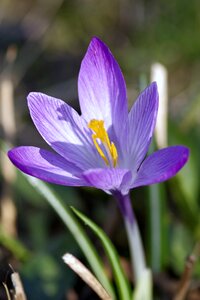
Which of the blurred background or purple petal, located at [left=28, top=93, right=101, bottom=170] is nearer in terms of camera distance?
purple petal, located at [left=28, top=93, right=101, bottom=170]

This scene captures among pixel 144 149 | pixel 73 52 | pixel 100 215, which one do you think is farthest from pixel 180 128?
pixel 73 52

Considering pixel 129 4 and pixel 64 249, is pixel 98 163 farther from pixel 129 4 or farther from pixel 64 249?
pixel 129 4

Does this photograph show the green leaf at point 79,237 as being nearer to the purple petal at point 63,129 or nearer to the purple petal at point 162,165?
the purple petal at point 63,129

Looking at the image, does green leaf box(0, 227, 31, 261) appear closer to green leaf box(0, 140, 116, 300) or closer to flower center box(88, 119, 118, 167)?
green leaf box(0, 140, 116, 300)

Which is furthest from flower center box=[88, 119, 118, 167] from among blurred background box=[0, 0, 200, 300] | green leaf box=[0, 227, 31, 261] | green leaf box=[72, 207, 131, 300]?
green leaf box=[0, 227, 31, 261]

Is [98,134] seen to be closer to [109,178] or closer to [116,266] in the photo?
[109,178]

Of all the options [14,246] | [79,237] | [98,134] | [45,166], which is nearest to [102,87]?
[98,134]
